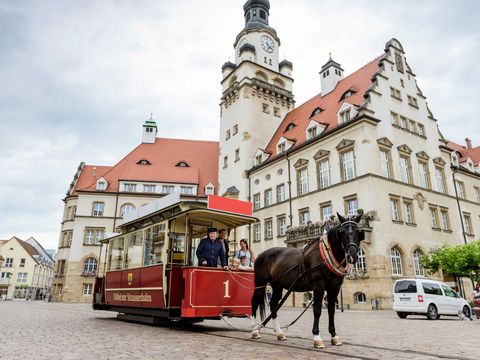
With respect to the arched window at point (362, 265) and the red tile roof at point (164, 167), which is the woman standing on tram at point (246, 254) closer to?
the arched window at point (362, 265)

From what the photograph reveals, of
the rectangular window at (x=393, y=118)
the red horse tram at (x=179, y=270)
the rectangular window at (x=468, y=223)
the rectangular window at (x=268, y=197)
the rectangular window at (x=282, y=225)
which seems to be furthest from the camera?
the rectangular window at (x=268, y=197)

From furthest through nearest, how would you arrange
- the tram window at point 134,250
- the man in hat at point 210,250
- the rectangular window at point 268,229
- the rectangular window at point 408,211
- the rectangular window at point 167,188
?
the rectangular window at point 167,188 < the rectangular window at point 268,229 < the rectangular window at point 408,211 < the tram window at point 134,250 < the man in hat at point 210,250

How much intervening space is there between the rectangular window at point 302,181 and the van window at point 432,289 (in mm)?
14528

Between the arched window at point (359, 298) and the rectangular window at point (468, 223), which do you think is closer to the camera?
the arched window at point (359, 298)

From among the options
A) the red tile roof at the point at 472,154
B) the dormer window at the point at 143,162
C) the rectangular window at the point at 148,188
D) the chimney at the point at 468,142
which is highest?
the chimney at the point at 468,142

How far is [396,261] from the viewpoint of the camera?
2522cm

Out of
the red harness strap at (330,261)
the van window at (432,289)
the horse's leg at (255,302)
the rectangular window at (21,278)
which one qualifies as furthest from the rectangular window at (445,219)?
the rectangular window at (21,278)

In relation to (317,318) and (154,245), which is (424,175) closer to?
(154,245)

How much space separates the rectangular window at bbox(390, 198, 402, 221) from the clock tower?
15.0 m

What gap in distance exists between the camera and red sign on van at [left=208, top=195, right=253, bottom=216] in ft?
33.9

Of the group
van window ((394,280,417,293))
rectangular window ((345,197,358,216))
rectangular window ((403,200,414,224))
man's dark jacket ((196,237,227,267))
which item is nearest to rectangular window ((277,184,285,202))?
rectangular window ((345,197,358,216))

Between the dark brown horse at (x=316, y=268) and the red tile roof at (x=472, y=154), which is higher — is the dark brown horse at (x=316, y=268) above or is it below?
below

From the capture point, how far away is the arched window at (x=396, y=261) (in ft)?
81.7

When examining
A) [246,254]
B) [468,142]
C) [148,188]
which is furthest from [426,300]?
[468,142]
